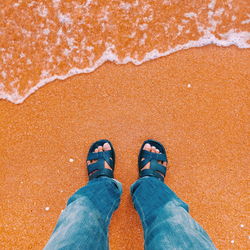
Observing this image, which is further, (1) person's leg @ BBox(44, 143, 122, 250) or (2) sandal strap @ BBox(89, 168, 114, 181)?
(2) sandal strap @ BBox(89, 168, 114, 181)

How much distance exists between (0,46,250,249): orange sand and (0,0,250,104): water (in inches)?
3.4

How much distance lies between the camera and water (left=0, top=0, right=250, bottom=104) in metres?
1.34

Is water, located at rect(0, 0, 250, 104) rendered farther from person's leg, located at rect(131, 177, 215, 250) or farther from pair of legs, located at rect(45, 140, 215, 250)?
person's leg, located at rect(131, 177, 215, 250)

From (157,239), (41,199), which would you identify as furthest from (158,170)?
(41,199)

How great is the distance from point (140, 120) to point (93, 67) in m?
0.42

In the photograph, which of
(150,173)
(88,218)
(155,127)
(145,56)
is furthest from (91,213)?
(145,56)

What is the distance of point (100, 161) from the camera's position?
1302 mm

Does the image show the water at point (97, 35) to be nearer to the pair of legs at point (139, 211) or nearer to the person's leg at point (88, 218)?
the pair of legs at point (139, 211)

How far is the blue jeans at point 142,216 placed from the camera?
0.85 metres

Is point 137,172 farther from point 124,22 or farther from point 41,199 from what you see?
point 124,22

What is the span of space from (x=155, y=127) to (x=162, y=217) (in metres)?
0.52

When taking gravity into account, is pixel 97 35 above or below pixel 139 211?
above

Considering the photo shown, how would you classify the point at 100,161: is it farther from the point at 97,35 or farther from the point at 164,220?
the point at 97,35

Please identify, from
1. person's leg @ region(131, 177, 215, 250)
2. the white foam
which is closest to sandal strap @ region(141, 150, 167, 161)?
person's leg @ region(131, 177, 215, 250)
